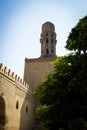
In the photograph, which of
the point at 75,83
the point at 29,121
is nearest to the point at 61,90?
the point at 75,83

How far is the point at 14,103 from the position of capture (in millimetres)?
18516

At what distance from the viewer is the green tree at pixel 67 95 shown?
9188 mm

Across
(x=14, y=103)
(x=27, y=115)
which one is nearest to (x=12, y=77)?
(x=14, y=103)

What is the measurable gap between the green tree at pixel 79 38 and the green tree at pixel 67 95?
5cm

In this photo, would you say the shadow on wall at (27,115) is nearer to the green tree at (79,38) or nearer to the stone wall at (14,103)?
the stone wall at (14,103)

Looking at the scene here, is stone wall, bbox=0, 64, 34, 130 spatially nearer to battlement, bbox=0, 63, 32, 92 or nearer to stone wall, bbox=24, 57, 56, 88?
battlement, bbox=0, 63, 32, 92

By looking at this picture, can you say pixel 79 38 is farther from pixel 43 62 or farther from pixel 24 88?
pixel 43 62

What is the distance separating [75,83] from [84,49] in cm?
168

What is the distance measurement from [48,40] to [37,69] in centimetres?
417

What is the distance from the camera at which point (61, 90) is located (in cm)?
984

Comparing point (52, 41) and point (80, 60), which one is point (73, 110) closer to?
point (80, 60)

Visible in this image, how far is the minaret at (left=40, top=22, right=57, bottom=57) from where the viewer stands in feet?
89.1

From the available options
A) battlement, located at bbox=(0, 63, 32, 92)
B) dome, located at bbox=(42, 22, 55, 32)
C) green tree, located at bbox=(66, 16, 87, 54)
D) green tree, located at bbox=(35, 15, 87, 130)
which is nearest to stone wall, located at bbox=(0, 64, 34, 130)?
battlement, located at bbox=(0, 63, 32, 92)

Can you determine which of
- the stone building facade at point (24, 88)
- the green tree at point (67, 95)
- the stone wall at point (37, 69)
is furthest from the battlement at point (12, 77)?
the green tree at point (67, 95)
